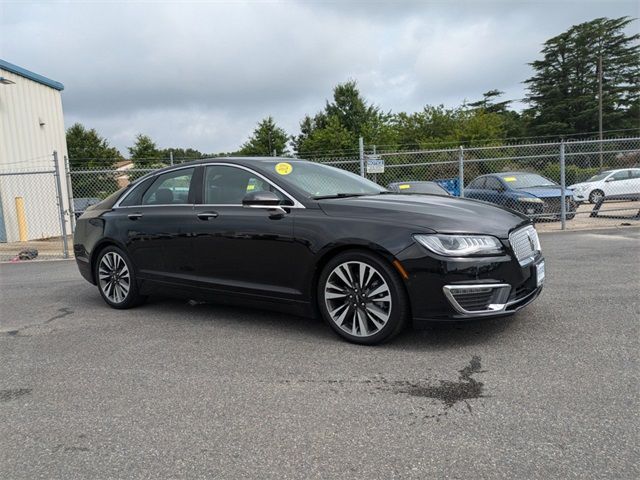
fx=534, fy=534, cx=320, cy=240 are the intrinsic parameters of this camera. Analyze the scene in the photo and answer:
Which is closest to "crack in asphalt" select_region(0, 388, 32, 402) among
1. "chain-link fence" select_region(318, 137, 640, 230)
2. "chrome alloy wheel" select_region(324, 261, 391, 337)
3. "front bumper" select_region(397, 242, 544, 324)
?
"chrome alloy wheel" select_region(324, 261, 391, 337)

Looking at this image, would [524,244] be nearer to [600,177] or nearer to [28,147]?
[28,147]

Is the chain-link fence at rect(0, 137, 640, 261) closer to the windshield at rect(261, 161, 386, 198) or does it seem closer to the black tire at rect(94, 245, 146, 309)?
the windshield at rect(261, 161, 386, 198)

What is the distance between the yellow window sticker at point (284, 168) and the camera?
482 cm

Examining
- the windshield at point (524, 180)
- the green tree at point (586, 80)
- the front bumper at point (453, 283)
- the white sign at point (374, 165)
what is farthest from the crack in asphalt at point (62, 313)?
the green tree at point (586, 80)

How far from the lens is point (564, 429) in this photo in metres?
2.71

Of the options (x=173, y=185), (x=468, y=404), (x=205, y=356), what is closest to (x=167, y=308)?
(x=173, y=185)

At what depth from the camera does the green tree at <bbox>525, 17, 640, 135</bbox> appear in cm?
5397

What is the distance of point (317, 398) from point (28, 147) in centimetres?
1773

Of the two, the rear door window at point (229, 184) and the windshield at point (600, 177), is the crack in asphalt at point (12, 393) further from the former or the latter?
the windshield at point (600, 177)

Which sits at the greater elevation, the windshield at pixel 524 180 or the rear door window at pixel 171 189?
the rear door window at pixel 171 189

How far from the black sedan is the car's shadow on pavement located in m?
0.22

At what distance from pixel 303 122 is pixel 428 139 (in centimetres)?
1506

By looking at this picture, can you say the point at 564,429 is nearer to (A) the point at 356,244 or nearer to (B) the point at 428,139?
(A) the point at 356,244

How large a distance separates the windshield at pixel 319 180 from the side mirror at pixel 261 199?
260mm
